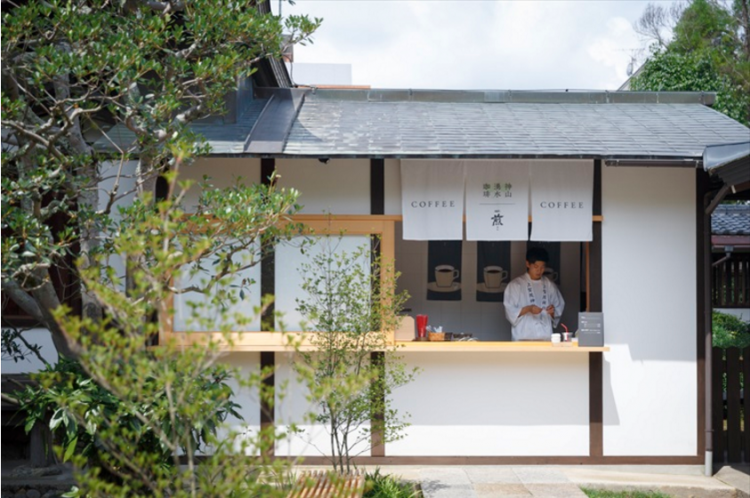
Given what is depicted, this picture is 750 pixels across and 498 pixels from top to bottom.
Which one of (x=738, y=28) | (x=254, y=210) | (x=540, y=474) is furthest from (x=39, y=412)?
(x=738, y=28)

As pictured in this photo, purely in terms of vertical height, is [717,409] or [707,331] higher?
[707,331]

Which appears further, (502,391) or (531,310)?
(531,310)

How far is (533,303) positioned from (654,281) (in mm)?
1711

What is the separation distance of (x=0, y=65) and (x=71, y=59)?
57cm

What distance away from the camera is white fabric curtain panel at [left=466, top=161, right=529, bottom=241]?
29.1 ft

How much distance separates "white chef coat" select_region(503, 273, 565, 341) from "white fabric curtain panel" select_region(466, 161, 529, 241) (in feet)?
5.47

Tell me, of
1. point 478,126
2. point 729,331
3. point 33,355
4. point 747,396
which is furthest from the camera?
point 729,331

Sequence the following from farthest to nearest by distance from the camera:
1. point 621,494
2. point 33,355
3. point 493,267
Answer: point 493,267 → point 33,355 → point 621,494

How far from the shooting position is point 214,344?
3.37 m

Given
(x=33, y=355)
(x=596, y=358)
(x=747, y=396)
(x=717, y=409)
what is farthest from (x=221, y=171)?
(x=747, y=396)

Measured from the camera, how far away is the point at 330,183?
29.6 ft

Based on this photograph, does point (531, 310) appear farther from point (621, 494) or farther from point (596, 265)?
point (621, 494)

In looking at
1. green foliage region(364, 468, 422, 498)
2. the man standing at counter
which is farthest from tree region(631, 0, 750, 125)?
green foliage region(364, 468, 422, 498)

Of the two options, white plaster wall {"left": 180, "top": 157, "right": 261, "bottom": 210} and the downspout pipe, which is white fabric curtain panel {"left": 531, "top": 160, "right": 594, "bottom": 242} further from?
white plaster wall {"left": 180, "top": 157, "right": 261, "bottom": 210}
